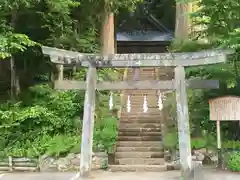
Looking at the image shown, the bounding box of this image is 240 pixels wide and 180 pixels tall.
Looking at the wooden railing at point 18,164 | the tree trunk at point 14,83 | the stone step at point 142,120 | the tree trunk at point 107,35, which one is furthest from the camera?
the tree trunk at point 107,35

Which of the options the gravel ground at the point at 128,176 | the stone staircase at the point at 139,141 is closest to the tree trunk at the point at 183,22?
the stone staircase at the point at 139,141

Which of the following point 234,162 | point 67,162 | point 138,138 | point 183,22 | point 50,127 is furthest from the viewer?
point 183,22

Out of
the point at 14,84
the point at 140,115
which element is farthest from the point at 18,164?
the point at 140,115

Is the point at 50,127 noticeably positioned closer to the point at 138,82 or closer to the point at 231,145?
the point at 138,82

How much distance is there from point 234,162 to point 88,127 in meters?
4.76

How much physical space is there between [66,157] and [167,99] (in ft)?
19.7

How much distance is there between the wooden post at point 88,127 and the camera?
11664 mm

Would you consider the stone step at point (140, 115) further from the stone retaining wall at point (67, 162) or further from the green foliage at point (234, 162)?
the green foliage at point (234, 162)

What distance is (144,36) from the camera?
3294cm

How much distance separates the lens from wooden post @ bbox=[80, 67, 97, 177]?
1166 centimetres

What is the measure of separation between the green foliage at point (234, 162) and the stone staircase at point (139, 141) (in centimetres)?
212

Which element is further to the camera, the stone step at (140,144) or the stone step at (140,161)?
the stone step at (140,144)

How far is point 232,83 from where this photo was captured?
12891mm

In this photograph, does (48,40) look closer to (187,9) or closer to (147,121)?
(147,121)
